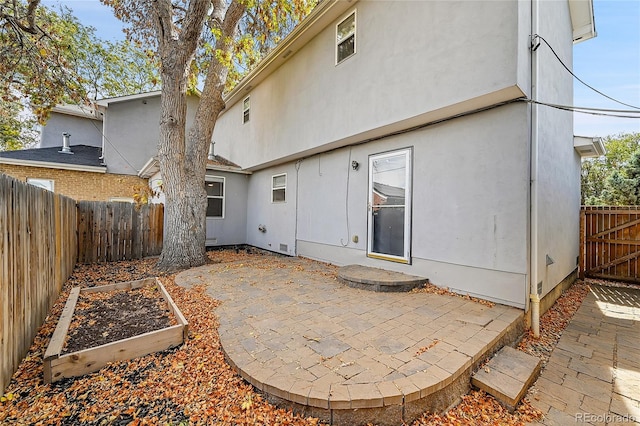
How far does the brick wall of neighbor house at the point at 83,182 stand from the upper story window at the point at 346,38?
36.2ft

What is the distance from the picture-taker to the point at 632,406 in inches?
92.0

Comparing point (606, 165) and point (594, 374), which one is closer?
point (594, 374)

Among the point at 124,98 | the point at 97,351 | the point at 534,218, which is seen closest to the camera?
the point at 97,351

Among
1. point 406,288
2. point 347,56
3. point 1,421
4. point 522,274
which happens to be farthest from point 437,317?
point 347,56

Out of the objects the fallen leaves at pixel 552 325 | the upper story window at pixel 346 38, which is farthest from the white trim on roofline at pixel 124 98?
the fallen leaves at pixel 552 325

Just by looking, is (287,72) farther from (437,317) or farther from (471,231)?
(437,317)

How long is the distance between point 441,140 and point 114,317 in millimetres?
5598

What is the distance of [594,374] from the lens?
9.16 feet

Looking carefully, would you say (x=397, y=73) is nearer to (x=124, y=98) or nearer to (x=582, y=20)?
(x=582, y=20)

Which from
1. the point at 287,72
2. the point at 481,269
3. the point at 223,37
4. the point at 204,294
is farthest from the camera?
the point at 287,72

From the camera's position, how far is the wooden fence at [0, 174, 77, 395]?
2.21 meters

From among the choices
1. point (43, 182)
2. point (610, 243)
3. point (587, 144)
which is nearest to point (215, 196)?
point (43, 182)

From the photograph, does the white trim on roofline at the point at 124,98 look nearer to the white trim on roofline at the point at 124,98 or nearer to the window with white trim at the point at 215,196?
the white trim on roofline at the point at 124,98

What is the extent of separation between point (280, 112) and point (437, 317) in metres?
6.92
